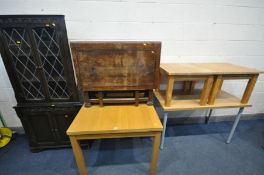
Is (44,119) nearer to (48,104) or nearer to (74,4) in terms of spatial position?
(48,104)

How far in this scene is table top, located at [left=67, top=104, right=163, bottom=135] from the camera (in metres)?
1.10

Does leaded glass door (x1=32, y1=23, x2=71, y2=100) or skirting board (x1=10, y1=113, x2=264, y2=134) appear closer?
leaded glass door (x1=32, y1=23, x2=71, y2=100)

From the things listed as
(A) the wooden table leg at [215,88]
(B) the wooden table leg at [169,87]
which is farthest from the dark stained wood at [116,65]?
(A) the wooden table leg at [215,88]

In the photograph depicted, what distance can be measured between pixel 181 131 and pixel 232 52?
134cm

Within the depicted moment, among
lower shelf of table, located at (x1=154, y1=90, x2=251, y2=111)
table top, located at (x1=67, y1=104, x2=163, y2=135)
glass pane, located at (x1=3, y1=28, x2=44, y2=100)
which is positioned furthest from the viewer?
lower shelf of table, located at (x1=154, y1=90, x2=251, y2=111)

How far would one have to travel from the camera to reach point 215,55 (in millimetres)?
1771

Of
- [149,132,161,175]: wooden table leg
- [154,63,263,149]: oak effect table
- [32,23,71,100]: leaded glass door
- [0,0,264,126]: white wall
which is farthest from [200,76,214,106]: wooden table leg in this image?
[32,23,71,100]: leaded glass door

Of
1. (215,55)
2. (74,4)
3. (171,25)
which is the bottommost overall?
(215,55)

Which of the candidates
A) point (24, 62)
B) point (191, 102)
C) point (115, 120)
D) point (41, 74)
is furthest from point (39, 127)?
point (191, 102)

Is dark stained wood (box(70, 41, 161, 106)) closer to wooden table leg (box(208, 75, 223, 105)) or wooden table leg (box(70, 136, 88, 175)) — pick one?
wooden table leg (box(70, 136, 88, 175))

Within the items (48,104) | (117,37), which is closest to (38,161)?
(48,104)

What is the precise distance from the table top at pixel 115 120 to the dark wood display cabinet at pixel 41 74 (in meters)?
0.29

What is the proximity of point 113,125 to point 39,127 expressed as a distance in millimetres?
1023

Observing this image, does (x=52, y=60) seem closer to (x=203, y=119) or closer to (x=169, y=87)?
(x=169, y=87)
